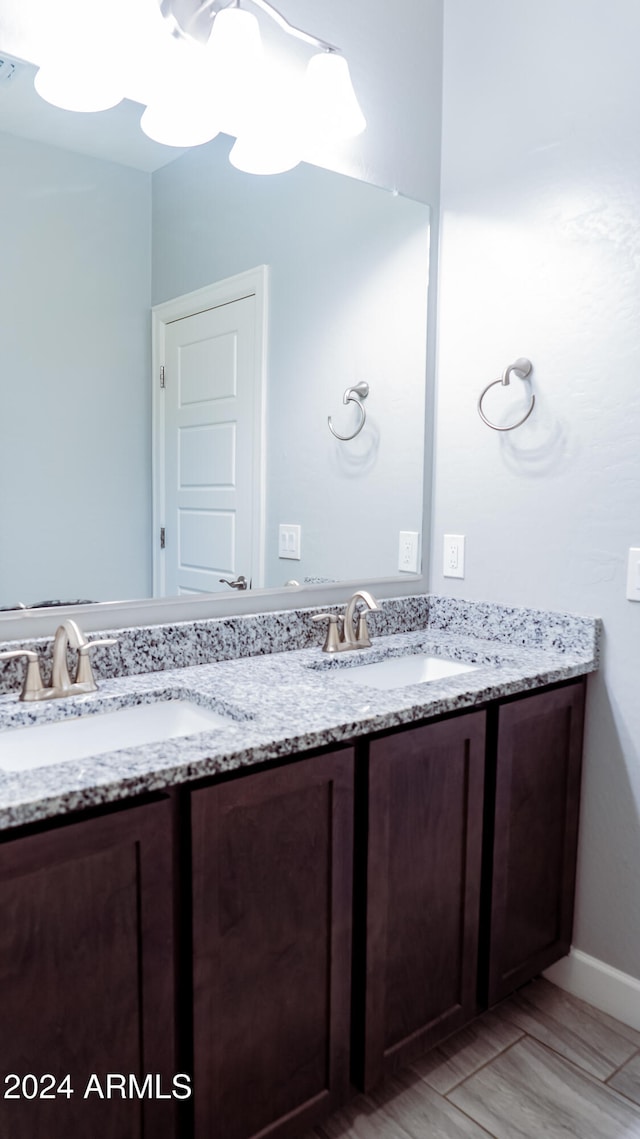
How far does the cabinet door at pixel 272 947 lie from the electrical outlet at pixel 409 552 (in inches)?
35.4

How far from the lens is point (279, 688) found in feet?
4.79

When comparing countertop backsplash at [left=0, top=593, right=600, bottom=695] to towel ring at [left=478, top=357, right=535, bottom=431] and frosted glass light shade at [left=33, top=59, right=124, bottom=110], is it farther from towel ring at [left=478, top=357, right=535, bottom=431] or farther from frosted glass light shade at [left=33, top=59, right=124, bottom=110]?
frosted glass light shade at [left=33, top=59, right=124, bottom=110]

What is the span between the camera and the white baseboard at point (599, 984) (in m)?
1.72

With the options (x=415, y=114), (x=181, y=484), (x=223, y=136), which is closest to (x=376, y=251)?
(x=415, y=114)

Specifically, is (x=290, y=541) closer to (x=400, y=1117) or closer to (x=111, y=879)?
(x=111, y=879)

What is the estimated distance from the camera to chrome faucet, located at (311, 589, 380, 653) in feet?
5.85

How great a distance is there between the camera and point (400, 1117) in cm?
145

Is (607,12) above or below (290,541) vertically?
above

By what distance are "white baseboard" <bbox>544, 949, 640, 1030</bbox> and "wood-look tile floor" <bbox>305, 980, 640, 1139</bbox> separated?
0.09 feet

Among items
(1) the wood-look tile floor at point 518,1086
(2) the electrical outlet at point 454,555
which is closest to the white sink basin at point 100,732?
(1) the wood-look tile floor at point 518,1086

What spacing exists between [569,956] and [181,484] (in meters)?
1.47

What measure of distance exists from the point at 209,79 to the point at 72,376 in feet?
2.29

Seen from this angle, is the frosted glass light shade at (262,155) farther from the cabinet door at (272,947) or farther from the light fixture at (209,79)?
the cabinet door at (272,947)

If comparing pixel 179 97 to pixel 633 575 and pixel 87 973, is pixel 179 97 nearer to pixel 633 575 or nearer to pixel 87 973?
pixel 633 575
